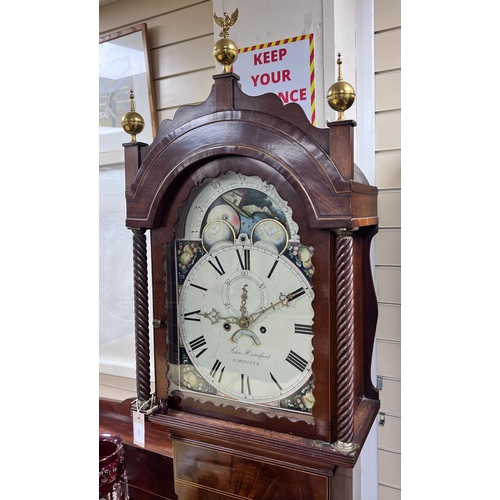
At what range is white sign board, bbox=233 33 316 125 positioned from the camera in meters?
1.19

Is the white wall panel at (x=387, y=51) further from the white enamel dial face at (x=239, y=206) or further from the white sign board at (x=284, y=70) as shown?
the white enamel dial face at (x=239, y=206)

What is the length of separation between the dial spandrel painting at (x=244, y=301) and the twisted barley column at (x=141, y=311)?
85 mm

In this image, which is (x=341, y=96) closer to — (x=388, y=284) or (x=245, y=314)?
(x=245, y=314)

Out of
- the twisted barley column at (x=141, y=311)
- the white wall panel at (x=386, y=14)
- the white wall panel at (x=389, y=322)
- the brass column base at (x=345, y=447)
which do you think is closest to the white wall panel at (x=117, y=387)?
the twisted barley column at (x=141, y=311)

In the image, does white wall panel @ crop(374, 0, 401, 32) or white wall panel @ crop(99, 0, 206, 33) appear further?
white wall panel @ crop(99, 0, 206, 33)

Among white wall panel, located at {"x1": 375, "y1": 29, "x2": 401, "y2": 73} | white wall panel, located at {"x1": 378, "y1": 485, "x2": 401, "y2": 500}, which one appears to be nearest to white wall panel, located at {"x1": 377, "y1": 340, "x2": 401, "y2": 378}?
white wall panel, located at {"x1": 378, "y1": 485, "x2": 401, "y2": 500}

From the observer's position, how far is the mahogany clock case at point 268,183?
811mm

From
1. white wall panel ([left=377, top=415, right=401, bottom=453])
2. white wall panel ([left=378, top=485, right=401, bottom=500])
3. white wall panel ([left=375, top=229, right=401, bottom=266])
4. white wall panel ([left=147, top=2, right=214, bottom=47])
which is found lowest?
white wall panel ([left=378, top=485, right=401, bottom=500])

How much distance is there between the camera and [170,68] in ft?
5.37

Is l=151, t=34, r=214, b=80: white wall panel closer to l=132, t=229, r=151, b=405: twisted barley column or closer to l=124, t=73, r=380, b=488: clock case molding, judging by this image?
l=124, t=73, r=380, b=488: clock case molding
